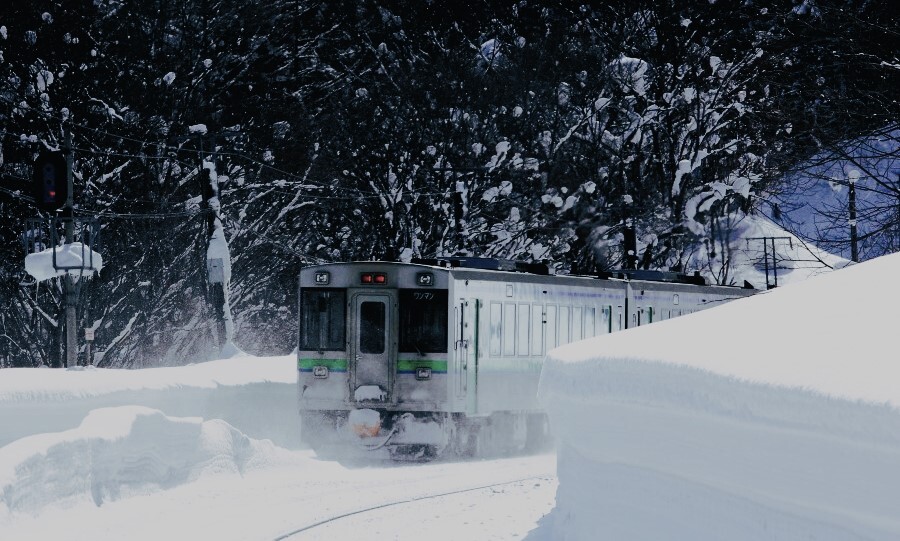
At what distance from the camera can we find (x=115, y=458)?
13.4 meters

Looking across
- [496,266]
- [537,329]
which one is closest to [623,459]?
[496,266]

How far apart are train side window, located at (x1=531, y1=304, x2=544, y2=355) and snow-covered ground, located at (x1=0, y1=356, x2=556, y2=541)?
1672 millimetres

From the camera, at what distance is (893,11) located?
14.9 meters

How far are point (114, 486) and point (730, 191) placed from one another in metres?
26.9

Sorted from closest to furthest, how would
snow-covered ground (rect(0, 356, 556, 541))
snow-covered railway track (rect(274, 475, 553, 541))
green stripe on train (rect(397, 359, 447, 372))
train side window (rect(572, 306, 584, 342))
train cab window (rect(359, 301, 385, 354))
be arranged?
snow-covered ground (rect(0, 356, 556, 541)), snow-covered railway track (rect(274, 475, 553, 541)), green stripe on train (rect(397, 359, 447, 372)), train cab window (rect(359, 301, 385, 354)), train side window (rect(572, 306, 584, 342))

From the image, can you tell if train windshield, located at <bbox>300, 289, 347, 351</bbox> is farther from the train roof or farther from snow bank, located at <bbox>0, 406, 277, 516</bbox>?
snow bank, located at <bbox>0, 406, 277, 516</bbox>

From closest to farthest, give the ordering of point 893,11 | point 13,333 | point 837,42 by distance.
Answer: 1. point 837,42
2. point 893,11
3. point 13,333

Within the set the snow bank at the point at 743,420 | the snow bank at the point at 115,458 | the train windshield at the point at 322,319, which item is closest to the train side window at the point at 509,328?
the train windshield at the point at 322,319

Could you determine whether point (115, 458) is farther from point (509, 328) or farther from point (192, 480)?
point (509, 328)

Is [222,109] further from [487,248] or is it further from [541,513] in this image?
[541,513]

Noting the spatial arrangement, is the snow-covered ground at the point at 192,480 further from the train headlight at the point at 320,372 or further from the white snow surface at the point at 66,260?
the white snow surface at the point at 66,260

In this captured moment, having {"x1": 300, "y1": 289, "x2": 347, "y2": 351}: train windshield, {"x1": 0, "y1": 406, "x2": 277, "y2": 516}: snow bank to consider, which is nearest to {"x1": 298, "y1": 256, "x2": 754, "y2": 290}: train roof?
{"x1": 300, "y1": 289, "x2": 347, "y2": 351}: train windshield

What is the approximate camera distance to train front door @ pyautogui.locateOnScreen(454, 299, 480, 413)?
19.0m

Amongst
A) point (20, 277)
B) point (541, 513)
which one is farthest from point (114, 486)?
point (20, 277)
